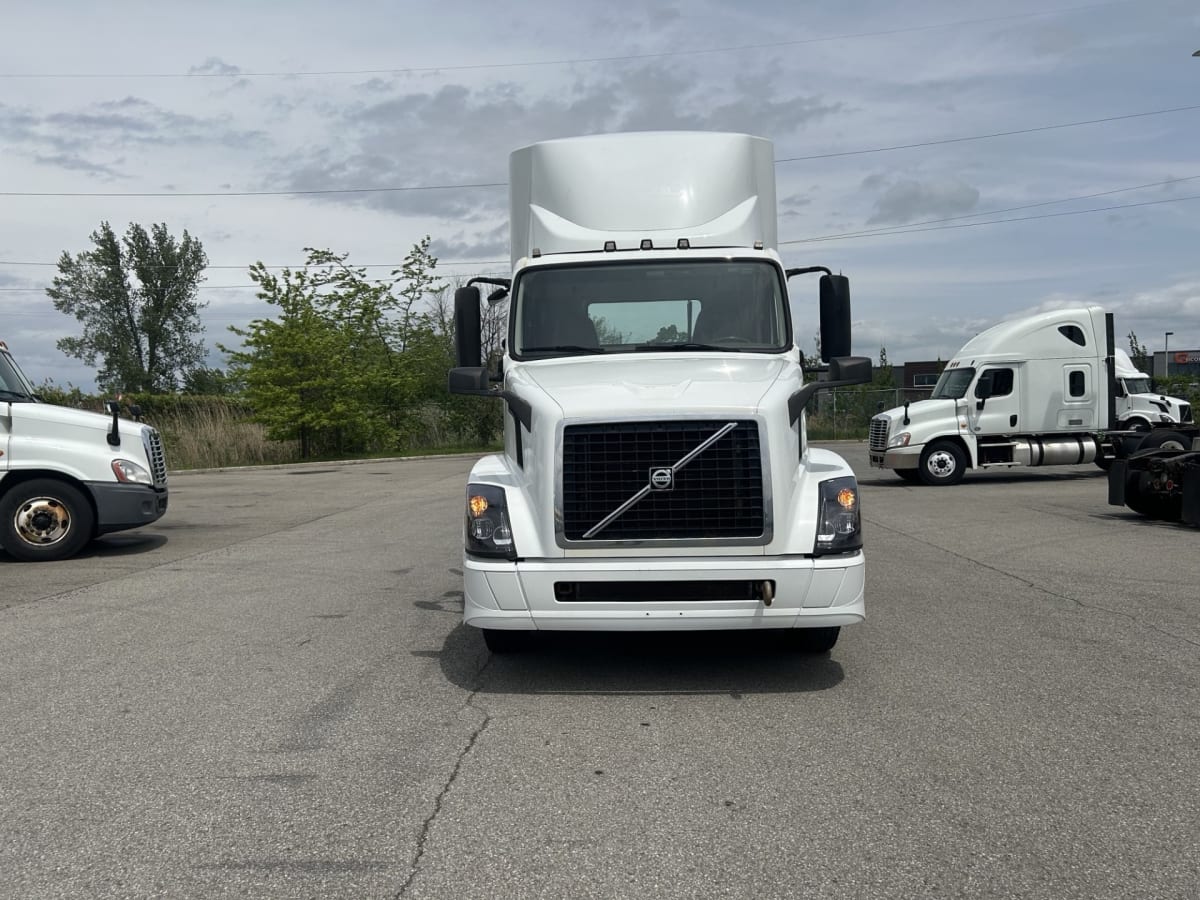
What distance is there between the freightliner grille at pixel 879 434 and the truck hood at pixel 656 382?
48.8 ft

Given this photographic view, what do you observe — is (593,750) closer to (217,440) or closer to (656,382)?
(656,382)

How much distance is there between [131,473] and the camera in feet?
38.3

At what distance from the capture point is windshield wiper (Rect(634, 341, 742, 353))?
701 cm

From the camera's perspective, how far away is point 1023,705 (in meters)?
5.46

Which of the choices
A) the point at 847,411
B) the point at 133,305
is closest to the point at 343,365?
the point at 847,411

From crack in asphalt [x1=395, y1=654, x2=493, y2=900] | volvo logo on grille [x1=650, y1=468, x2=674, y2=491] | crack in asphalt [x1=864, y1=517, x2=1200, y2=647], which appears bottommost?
crack in asphalt [x1=864, y1=517, x2=1200, y2=647]

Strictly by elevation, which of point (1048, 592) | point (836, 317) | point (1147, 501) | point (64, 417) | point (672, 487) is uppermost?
point (836, 317)

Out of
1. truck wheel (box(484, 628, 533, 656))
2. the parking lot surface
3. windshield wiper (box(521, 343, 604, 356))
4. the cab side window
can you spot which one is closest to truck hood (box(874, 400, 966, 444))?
the cab side window

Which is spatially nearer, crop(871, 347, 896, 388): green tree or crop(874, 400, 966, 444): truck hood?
crop(874, 400, 966, 444): truck hood

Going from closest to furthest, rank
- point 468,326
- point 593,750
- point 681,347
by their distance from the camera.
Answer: point 593,750, point 681,347, point 468,326

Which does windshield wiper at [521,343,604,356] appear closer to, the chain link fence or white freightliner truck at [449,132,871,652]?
white freightliner truck at [449,132,871,652]

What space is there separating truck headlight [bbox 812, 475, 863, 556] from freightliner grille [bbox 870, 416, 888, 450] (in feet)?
51.8

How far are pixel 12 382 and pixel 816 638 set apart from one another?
31.5ft

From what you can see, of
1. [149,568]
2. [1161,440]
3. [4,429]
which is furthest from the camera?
[1161,440]
